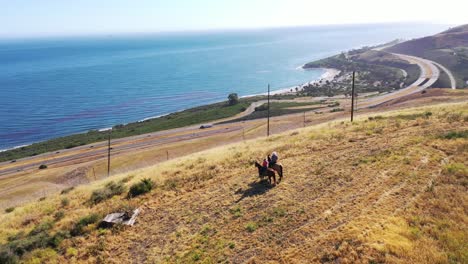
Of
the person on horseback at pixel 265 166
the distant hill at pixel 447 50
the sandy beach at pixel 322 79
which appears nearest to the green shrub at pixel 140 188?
the person on horseback at pixel 265 166

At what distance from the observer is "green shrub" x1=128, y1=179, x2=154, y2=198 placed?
21.9 meters

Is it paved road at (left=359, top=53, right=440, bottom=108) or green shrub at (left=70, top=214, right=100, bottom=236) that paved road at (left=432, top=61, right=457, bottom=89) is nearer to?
paved road at (left=359, top=53, right=440, bottom=108)

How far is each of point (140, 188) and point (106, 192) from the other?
2.32 m

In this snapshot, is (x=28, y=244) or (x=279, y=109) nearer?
(x=28, y=244)

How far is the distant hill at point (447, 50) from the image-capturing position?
12319 centimetres

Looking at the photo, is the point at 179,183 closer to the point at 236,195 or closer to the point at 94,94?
the point at 236,195

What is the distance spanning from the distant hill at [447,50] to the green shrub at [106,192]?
113 metres

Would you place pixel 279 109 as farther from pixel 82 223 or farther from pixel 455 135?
pixel 82 223

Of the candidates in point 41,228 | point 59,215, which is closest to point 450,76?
point 59,215

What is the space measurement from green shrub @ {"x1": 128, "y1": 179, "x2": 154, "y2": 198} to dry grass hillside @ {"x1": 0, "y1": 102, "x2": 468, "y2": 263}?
418 millimetres

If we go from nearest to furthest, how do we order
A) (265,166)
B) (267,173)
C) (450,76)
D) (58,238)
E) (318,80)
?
(58,238) < (267,173) < (265,166) < (450,76) < (318,80)

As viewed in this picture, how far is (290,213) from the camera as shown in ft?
51.8

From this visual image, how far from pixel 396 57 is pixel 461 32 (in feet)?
149

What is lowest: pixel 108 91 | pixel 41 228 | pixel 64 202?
pixel 108 91
